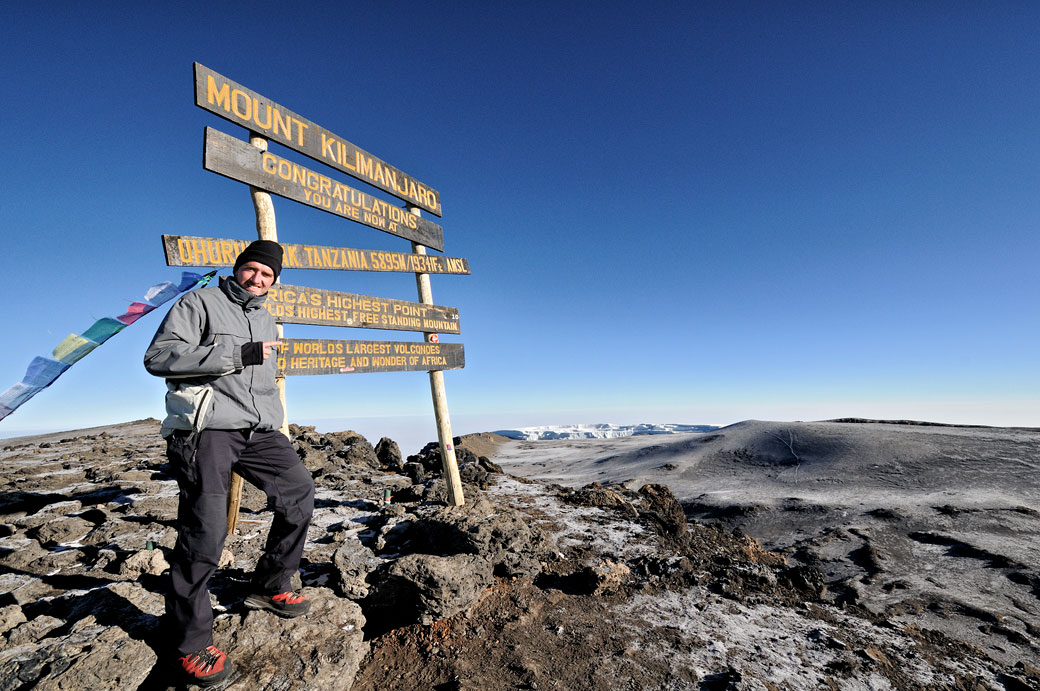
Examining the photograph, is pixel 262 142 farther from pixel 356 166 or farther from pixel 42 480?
pixel 42 480

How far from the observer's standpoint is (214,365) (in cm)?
213

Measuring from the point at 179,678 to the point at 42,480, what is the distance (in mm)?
7617

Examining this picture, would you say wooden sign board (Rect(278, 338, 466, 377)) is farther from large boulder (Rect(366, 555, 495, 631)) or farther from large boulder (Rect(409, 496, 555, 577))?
large boulder (Rect(366, 555, 495, 631))

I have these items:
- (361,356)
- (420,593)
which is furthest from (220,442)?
(361,356)

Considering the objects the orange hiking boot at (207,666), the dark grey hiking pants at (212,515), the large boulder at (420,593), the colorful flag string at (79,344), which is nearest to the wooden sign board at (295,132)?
the colorful flag string at (79,344)

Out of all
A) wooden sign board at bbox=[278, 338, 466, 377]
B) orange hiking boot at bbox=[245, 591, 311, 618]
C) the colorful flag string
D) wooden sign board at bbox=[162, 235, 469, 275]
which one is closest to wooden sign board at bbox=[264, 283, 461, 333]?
wooden sign board at bbox=[278, 338, 466, 377]

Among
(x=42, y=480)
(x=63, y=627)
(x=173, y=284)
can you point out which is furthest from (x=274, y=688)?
(x=42, y=480)

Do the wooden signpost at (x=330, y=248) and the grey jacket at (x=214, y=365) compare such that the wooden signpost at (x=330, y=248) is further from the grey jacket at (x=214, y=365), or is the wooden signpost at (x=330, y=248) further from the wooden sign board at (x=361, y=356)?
the grey jacket at (x=214, y=365)

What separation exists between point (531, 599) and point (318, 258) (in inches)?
160

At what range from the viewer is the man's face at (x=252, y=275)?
8.39 ft

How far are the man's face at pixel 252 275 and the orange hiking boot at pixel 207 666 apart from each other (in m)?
1.90

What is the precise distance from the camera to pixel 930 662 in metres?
2.63

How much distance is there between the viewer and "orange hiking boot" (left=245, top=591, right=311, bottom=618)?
2.46 m

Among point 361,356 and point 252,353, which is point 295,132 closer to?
point 361,356
